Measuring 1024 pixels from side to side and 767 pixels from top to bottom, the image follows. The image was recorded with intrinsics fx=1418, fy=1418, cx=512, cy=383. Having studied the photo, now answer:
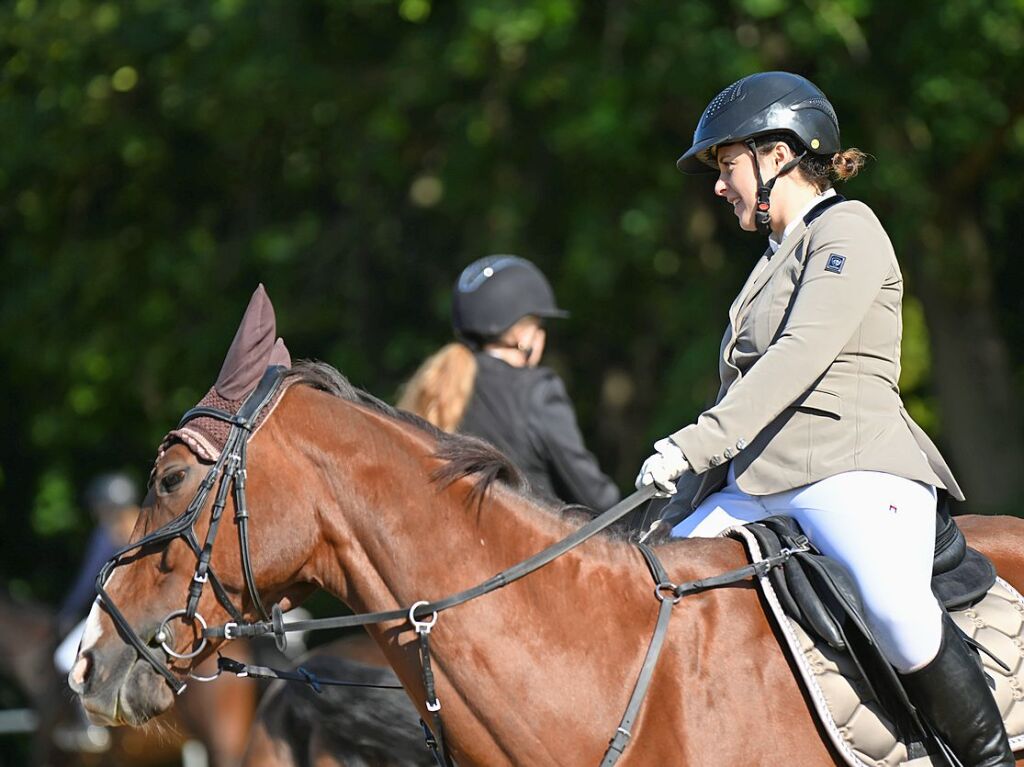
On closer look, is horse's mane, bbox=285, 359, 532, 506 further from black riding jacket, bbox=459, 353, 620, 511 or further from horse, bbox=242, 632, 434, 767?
black riding jacket, bbox=459, 353, 620, 511

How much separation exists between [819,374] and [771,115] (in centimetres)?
70

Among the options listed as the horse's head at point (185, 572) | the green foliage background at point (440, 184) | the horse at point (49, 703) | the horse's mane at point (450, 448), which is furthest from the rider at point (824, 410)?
the horse at point (49, 703)

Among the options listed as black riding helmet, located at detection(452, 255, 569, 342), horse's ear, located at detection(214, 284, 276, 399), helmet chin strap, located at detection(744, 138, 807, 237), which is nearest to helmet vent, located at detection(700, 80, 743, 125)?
helmet chin strap, located at detection(744, 138, 807, 237)

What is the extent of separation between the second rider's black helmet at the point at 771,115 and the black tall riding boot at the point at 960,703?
49.8 inches

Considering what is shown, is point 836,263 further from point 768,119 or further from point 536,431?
point 536,431

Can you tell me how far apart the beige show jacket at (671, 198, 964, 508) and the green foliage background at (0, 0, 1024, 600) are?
599 cm

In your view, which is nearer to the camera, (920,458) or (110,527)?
(920,458)

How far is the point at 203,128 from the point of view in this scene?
12.0 metres

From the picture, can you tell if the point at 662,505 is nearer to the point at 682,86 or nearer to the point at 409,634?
the point at 409,634

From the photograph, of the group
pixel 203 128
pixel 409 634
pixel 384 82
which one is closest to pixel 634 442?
pixel 384 82

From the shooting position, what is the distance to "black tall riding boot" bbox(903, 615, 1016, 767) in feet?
11.1

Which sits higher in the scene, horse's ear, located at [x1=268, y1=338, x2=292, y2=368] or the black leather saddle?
horse's ear, located at [x1=268, y1=338, x2=292, y2=368]

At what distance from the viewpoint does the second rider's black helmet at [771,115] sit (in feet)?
11.9

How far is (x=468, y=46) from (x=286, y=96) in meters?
2.11
